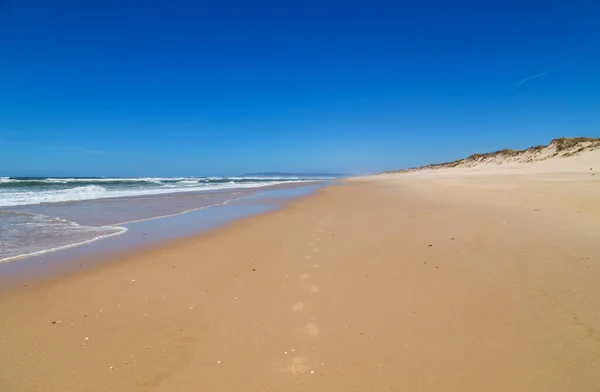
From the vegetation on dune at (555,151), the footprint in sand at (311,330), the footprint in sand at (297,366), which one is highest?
the vegetation on dune at (555,151)

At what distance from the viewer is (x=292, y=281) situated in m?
4.50

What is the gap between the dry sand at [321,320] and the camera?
2.45 metres

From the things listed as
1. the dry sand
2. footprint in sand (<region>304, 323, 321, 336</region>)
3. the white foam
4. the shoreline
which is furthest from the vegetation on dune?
the white foam

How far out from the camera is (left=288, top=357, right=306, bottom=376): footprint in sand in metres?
2.51

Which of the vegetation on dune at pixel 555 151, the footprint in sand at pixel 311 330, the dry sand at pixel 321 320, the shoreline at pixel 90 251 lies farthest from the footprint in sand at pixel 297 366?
the vegetation on dune at pixel 555 151

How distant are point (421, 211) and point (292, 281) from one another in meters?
7.38

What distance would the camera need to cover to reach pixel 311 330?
3127 mm

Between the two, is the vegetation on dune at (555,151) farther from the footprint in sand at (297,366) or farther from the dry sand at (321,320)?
the footprint in sand at (297,366)

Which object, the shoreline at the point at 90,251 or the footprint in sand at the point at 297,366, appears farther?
the shoreline at the point at 90,251

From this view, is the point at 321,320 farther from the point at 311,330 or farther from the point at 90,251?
the point at 90,251

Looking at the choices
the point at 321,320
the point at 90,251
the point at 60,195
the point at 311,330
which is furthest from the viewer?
the point at 60,195

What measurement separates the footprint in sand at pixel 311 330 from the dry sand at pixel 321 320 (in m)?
0.02

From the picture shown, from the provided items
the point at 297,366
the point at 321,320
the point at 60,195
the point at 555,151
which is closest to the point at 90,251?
the point at 321,320

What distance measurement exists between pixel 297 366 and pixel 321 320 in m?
0.77
